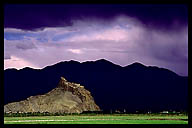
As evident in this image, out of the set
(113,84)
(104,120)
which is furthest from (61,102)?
(104,120)

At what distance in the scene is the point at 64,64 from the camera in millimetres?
29344

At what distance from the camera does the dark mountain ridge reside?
25.2 metres

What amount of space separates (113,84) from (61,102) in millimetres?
5706

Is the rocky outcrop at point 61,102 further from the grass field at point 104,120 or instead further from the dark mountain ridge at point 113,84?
the grass field at point 104,120

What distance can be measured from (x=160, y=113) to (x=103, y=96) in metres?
5.86

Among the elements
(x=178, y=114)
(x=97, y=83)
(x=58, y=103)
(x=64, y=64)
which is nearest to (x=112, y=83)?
(x=97, y=83)

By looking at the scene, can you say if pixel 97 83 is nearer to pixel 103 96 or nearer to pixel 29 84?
pixel 103 96

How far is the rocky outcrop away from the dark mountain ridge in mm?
972

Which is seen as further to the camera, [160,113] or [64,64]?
[64,64]

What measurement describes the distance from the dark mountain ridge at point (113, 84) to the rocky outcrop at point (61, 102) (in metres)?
0.97

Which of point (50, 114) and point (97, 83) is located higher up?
point (97, 83)

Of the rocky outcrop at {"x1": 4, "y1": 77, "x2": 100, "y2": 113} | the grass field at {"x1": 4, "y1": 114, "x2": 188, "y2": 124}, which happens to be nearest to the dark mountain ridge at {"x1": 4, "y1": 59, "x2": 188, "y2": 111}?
the rocky outcrop at {"x1": 4, "y1": 77, "x2": 100, "y2": 113}

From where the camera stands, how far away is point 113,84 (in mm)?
28703

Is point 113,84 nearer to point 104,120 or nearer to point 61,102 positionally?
point 61,102
